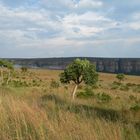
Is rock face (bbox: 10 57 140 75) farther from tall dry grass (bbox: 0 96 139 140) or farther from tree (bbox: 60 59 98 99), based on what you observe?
tall dry grass (bbox: 0 96 139 140)

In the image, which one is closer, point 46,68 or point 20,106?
point 20,106

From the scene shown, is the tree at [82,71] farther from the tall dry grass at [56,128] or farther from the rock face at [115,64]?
the rock face at [115,64]

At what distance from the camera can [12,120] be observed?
6719 millimetres

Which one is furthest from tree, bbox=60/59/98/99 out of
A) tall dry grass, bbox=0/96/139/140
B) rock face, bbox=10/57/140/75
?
rock face, bbox=10/57/140/75

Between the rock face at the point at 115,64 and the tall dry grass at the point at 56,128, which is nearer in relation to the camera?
the tall dry grass at the point at 56,128

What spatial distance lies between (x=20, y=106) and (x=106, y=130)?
251 cm

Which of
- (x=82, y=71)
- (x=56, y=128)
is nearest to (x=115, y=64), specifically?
(x=82, y=71)

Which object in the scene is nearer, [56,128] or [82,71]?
[56,128]

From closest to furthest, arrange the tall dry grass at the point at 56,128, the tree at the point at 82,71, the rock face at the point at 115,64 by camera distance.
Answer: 1. the tall dry grass at the point at 56,128
2. the tree at the point at 82,71
3. the rock face at the point at 115,64

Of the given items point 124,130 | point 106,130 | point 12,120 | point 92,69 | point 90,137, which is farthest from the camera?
point 92,69

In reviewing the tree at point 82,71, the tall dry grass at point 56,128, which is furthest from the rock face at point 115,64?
the tall dry grass at point 56,128

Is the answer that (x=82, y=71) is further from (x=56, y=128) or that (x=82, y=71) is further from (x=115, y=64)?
(x=115, y=64)

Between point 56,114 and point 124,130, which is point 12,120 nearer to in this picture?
point 56,114

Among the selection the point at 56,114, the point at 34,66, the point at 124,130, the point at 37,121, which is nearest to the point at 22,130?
the point at 37,121
